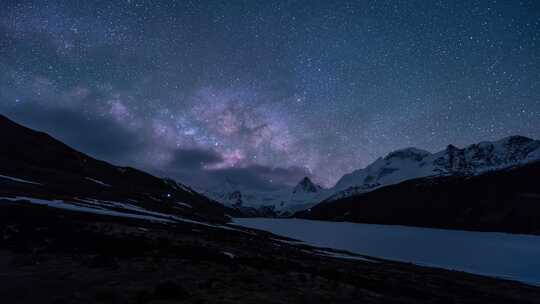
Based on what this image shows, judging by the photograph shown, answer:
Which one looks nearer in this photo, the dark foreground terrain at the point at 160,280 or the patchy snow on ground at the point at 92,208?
the dark foreground terrain at the point at 160,280

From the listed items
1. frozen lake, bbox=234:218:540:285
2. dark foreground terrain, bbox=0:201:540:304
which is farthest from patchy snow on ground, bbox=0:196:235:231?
frozen lake, bbox=234:218:540:285

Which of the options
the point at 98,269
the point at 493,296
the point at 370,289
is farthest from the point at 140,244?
the point at 493,296

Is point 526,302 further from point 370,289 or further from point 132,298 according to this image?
point 132,298

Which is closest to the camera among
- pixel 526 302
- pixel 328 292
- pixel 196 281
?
pixel 196 281

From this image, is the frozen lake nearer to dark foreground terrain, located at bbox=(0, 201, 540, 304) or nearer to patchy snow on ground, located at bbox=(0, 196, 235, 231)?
dark foreground terrain, located at bbox=(0, 201, 540, 304)

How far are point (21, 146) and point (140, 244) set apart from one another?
17143 cm

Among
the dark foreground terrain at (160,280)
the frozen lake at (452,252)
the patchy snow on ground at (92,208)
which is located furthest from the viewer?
the patchy snow on ground at (92,208)

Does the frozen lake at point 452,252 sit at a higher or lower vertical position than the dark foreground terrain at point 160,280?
higher

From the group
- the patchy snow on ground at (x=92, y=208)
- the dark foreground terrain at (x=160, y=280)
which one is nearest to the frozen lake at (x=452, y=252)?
the dark foreground terrain at (x=160, y=280)

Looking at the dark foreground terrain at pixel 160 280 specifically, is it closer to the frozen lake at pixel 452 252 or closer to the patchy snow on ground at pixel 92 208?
the frozen lake at pixel 452 252

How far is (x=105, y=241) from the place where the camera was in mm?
29016

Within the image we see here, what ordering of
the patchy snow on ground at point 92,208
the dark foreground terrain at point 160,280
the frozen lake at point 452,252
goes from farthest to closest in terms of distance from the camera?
the patchy snow on ground at point 92,208 < the frozen lake at point 452,252 < the dark foreground terrain at point 160,280

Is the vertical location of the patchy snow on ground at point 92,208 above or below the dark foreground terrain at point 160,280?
above

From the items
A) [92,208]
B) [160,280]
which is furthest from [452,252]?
[160,280]
